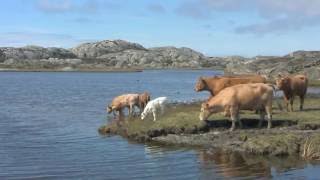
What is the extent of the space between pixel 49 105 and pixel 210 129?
88.5 feet

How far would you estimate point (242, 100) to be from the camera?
27188 mm

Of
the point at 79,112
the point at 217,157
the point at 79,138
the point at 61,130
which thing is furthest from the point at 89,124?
the point at 217,157

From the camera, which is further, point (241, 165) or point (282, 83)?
Result: point (282, 83)

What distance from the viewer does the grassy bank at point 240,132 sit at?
23141 millimetres

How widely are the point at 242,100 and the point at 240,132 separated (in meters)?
1.72

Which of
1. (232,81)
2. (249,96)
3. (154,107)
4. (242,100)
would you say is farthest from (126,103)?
(249,96)

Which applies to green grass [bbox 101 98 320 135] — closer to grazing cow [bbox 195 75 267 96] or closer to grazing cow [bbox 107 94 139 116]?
grazing cow [bbox 195 75 267 96]

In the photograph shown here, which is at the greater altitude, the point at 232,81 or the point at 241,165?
the point at 232,81

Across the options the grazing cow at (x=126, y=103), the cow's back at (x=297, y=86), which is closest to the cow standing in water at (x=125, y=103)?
the grazing cow at (x=126, y=103)

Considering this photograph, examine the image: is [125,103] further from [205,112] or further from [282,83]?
[205,112]

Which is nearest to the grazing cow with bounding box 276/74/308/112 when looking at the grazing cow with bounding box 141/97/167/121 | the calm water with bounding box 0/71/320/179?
the grazing cow with bounding box 141/97/167/121

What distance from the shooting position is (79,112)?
1747 inches

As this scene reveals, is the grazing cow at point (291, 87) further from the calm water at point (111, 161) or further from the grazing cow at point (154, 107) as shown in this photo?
the calm water at point (111, 161)

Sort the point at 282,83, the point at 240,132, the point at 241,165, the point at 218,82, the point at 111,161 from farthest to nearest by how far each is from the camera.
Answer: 1. the point at 282,83
2. the point at 218,82
3. the point at 240,132
4. the point at 111,161
5. the point at 241,165
